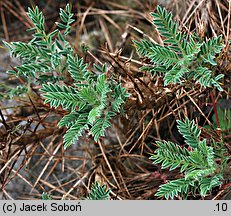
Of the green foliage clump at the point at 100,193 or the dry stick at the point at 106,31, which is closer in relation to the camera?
the green foliage clump at the point at 100,193

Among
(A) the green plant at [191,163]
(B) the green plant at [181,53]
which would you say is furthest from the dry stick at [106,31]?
(A) the green plant at [191,163]

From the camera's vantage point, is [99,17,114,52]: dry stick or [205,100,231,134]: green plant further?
[99,17,114,52]: dry stick

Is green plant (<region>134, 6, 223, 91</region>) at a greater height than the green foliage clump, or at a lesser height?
greater

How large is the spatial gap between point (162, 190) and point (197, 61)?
1.24 feet

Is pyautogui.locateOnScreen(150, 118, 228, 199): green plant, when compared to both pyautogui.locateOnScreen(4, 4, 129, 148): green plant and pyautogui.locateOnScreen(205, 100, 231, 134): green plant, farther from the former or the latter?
pyautogui.locateOnScreen(205, 100, 231, 134): green plant
